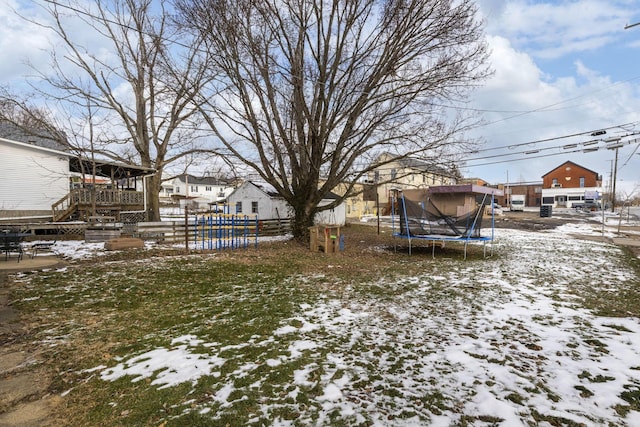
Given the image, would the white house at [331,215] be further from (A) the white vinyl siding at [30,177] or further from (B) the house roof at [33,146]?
(A) the white vinyl siding at [30,177]

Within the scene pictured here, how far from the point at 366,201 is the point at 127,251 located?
35.9 meters

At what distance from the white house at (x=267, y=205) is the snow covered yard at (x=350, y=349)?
19.4 meters

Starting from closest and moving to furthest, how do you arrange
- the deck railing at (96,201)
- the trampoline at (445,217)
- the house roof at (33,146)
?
the trampoline at (445,217) < the deck railing at (96,201) < the house roof at (33,146)

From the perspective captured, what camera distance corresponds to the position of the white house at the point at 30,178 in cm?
1936

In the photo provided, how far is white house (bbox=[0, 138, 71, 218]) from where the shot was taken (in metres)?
19.4

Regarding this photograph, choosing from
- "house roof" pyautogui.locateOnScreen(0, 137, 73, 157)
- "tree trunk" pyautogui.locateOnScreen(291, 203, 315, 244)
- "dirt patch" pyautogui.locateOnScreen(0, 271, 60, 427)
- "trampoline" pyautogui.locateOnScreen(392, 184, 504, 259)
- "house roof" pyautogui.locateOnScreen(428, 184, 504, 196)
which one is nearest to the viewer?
"dirt patch" pyautogui.locateOnScreen(0, 271, 60, 427)

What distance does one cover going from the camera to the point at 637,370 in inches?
140

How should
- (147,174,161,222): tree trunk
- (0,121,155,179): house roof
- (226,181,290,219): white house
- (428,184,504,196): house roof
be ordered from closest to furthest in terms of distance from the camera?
(428,184,504,196): house roof, (0,121,155,179): house roof, (147,174,161,222): tree trunk, (226,181,290,219): white house

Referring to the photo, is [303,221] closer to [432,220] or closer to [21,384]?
[432,220]

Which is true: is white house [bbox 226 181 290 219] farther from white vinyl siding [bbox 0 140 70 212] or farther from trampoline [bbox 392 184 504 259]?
trampoline [bbox 392 184 504 259]

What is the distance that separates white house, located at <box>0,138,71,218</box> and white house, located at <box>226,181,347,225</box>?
38.2ft

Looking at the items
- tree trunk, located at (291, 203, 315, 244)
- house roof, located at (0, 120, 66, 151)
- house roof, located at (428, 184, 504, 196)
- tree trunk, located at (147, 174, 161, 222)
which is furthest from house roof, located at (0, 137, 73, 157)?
house roof, located at (428, 184, 504, 196)

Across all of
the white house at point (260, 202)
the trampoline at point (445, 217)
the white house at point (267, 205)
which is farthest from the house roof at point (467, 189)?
the white house at point (260, 202)

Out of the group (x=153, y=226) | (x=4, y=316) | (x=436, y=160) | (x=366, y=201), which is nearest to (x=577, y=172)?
(x=366, y=201)
